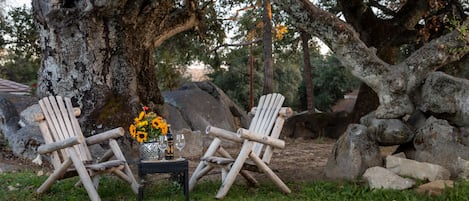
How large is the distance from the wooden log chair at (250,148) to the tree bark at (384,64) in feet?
3.13

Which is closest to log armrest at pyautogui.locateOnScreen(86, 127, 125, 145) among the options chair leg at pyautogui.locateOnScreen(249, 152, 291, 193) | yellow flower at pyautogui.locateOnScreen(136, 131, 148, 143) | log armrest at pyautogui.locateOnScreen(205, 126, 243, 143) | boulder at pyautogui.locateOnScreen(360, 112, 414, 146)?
yellow flower at pyautogui.locateOnScreen(136, 131, 148, 143)

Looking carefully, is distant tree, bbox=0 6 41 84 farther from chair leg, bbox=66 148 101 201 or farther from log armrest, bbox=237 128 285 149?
log armrest, bbox=237 128 285 149

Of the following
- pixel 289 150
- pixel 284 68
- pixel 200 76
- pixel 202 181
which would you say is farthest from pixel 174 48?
pixel 200 76

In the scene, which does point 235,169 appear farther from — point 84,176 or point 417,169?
point 417,169

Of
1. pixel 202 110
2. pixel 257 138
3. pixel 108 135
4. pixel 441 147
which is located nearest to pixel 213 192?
pixel 257 138

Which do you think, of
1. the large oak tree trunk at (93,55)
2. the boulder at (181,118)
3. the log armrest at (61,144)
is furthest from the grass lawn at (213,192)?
the large oak tree trunk at (93,55)

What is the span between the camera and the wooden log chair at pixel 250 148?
447 centimetres

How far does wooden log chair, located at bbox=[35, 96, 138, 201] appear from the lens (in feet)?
14.0

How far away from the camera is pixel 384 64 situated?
540cm

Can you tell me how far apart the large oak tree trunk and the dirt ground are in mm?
994

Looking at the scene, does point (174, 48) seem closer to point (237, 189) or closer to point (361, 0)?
point (361, 0)

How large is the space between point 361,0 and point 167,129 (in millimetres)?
6884

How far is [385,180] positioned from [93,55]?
4.46m

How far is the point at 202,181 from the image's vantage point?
5.39 metres
